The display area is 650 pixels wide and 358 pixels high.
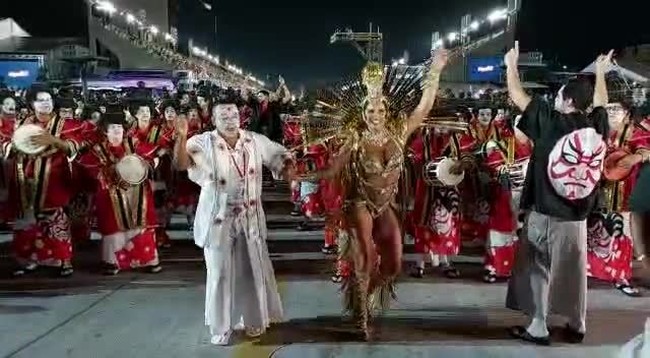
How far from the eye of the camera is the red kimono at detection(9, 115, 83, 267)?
22.7ft

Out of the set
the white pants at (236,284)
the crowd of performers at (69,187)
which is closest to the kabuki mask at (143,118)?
the crowd of performers at (69,187)

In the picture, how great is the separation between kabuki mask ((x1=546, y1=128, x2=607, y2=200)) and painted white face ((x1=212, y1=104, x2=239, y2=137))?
210cm

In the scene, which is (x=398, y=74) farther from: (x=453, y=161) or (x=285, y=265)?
(x=285, y=265)

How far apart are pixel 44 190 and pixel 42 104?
0.83 m

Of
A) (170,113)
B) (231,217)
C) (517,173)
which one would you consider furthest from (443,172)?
(170,113)

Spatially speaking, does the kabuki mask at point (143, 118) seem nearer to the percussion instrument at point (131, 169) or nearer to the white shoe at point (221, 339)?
the percussion instrument at point (131, 169)

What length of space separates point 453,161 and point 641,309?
196 cm

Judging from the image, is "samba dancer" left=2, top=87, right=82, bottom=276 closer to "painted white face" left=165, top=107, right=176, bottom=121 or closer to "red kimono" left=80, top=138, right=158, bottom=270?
"red kimono" left=80, top=138, right=158, bottom=270

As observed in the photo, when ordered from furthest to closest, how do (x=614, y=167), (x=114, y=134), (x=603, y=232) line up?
(x=114, y=134)
(x=603, y=232)
(x=614, y=167)

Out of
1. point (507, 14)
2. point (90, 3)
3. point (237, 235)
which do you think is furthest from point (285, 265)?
point (90, 3)

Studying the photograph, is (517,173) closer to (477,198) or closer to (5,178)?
(477,198)

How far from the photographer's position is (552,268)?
16.0 feet

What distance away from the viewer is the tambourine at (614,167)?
20.1 ft

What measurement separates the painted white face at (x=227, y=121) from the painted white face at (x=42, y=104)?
2.83 metres
